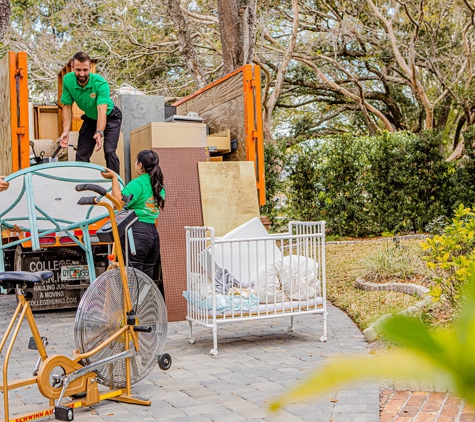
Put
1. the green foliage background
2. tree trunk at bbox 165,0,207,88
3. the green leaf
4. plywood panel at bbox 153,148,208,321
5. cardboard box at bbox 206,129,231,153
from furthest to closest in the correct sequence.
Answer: the green foliage background → tree trunk at bbox 165,0,207,88 → cardboard box at bbox 206,129,231,153 → plywood panel at bbox 153,148,208,321 → the green leaf

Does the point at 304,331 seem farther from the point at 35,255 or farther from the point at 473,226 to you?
the point at 35,255

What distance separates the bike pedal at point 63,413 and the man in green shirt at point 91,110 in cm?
420

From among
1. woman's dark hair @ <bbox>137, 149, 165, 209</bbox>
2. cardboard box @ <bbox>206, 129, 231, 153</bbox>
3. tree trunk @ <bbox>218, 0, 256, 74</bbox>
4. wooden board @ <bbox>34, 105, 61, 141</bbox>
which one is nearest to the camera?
→ woman's dark hair @ <bbox>137, 149, 165, 209</bbox>

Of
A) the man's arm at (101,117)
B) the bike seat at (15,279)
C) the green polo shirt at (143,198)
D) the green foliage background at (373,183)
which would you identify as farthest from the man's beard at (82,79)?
the green foliage background at (373,183)

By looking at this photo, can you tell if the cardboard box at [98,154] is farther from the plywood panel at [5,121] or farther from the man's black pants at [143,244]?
the man's black pants at [143,244]

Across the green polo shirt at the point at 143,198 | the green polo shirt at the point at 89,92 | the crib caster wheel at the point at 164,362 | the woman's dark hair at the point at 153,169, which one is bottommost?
the crib caster wheel at the point at 164,362

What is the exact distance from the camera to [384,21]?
58.7 feet

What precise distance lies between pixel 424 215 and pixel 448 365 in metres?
15.5

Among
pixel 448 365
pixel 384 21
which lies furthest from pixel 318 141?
pixel 448 365

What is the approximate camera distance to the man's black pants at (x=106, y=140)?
8211 millimetres

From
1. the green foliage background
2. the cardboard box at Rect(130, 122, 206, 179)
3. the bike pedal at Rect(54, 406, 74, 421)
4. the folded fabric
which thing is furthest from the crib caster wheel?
the green foliage background

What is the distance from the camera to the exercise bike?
4223 millimetres

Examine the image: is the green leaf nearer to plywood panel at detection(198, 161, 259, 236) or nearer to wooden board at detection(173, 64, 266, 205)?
plywood panel at detection(198, 161, 259, 236)

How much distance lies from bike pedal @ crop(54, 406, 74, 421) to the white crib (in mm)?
2117
